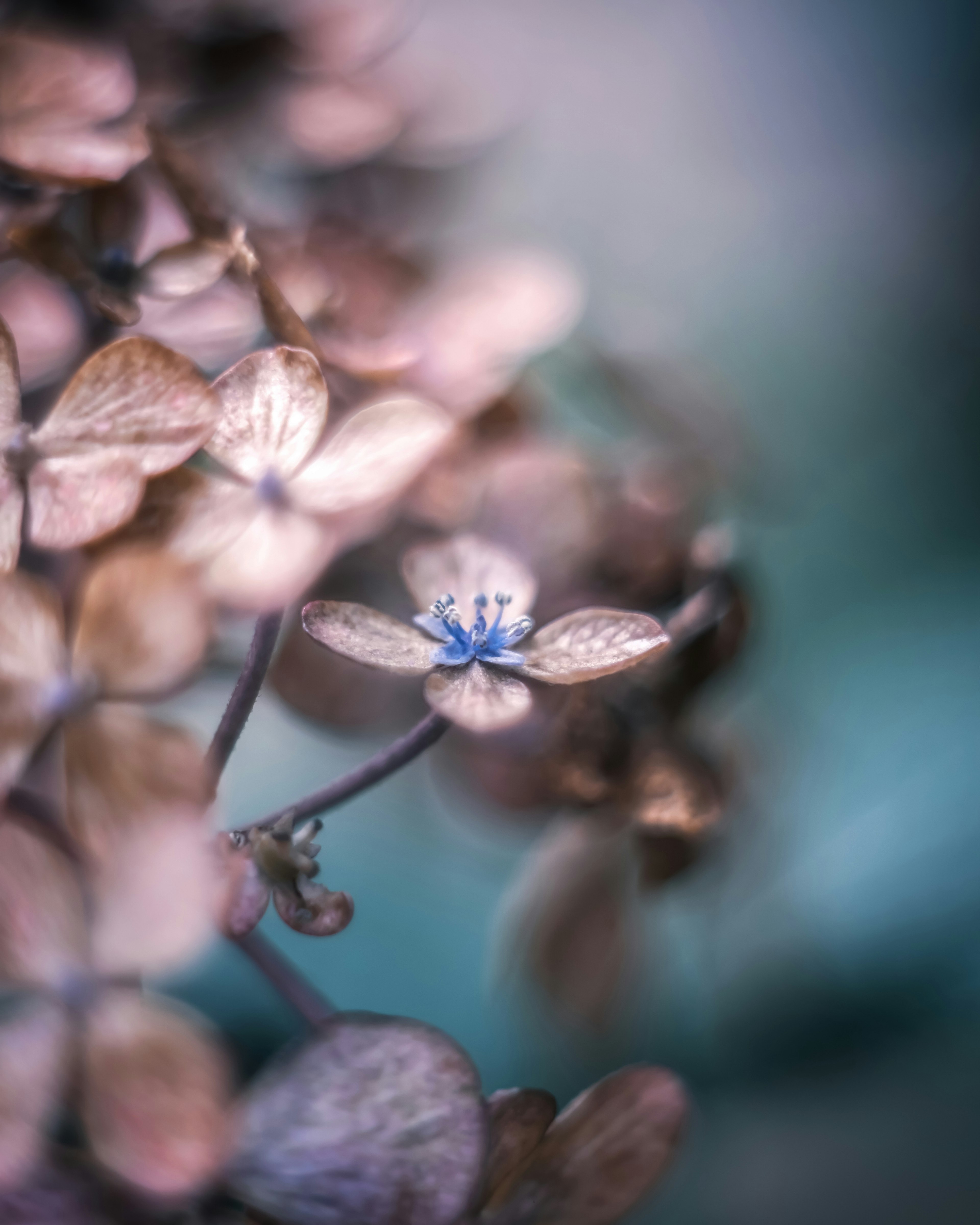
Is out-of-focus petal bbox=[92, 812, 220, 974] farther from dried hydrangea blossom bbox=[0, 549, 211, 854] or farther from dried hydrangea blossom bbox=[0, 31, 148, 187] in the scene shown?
dried hydrangea blossom bbox=[0, 31, 148, 187]

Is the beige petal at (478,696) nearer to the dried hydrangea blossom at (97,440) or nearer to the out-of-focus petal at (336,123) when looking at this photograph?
the dried hydrangea blossom at (97,440)

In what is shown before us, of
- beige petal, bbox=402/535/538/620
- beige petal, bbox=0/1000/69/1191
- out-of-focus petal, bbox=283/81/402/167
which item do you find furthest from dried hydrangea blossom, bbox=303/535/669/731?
out-of-focus petal, bbox=283/81/402/167

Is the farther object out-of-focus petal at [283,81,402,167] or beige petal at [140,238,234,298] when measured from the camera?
out-of-focus petal at [283,81,402,167]

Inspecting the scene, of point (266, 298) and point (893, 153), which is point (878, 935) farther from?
point (893, 153)

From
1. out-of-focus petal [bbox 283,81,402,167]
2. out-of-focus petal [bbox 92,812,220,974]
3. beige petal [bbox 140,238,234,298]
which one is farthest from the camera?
out-of-focus petal [bbox 283,81,402,167]

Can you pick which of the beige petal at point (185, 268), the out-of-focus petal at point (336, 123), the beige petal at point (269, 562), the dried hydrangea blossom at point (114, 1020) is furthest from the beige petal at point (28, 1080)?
the out-of-focus petal at point (336, 123)
